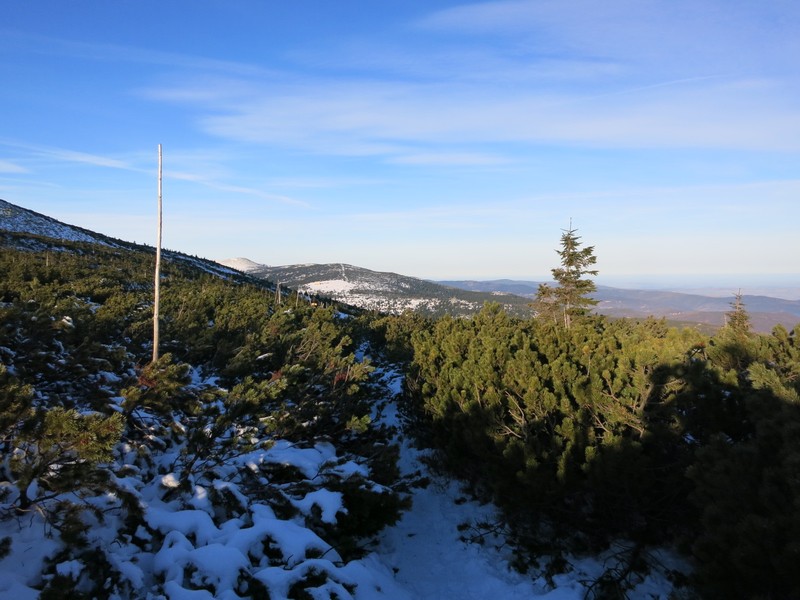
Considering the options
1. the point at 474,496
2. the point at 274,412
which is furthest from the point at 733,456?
the point at 274,412

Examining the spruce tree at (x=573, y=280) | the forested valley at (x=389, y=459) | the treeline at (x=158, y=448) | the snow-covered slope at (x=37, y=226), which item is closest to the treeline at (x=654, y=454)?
the forested valley at (x=389, y=459)

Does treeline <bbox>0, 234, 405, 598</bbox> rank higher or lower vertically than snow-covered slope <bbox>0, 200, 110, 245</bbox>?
lower

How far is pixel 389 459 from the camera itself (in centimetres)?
743

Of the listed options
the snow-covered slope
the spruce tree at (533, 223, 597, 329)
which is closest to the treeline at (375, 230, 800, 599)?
the spruce tree at (533, 223, 597, 329)

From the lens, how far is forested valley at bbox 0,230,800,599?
3.77 metres

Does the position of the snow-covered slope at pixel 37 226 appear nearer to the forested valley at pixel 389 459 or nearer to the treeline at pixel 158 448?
the treeline at pixel 158 448

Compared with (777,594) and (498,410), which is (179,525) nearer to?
(498,410)

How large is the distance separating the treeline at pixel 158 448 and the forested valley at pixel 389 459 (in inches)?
1.1

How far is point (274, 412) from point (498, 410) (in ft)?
13.1

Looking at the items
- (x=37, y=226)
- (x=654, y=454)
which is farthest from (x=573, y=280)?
(x=37, y=226)

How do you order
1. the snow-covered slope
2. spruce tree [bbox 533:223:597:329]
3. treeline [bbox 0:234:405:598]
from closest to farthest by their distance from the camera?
treeline [bbox 0:234:405:598] < spruce tree [bbox 533:223:597:329] < the snow-covered slope

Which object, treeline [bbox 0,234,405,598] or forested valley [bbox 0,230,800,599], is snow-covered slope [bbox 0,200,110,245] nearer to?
treeline [bbox 0,234,405,598]

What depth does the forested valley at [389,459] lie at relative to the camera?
377 cm

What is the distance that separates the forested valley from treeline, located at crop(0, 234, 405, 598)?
3 centimetres
